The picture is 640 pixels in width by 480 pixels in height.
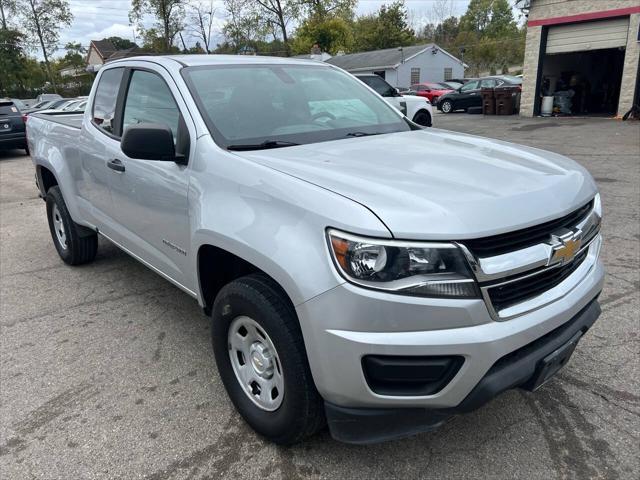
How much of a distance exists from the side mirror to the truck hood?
44 centimetres

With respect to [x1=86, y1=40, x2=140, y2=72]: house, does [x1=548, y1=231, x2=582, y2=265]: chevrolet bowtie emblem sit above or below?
below

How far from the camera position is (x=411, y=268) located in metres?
1.86

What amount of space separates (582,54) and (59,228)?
2234cm

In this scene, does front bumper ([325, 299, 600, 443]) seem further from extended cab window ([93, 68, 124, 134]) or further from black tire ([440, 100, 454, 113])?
black tire ([440, 100, 454, 113])

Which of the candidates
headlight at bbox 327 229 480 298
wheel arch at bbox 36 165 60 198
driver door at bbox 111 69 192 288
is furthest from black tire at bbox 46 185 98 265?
headlight at bbox 327 229 480 298

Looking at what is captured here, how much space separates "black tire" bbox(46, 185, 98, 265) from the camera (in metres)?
4.73

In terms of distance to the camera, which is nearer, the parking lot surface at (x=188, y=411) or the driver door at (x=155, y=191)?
the parking lot surface at (x=188, y=411)

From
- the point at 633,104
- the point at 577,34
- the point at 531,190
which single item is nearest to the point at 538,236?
the point at 531,190

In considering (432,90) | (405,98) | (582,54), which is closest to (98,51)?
(432,90)

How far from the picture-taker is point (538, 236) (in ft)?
6.76

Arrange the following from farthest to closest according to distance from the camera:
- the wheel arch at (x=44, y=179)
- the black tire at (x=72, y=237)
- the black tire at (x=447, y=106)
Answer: the black tire at (x=447, y=106), the wheel arch at (x=44, y=179), the black tire at (x=72, y=237)

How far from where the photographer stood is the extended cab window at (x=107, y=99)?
150 inches

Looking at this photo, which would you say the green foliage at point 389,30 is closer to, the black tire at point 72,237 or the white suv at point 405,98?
the white suv at point 405,98

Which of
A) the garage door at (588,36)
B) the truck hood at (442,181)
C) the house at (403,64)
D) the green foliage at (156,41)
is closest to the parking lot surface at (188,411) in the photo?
the truck hood at (442,181)
